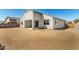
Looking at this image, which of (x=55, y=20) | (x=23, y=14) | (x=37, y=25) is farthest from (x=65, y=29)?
(x=23, y=14)

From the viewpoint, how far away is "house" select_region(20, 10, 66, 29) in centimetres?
239

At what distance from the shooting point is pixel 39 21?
2406 mm

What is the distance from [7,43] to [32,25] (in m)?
0.32

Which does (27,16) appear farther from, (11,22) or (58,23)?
(58,23)

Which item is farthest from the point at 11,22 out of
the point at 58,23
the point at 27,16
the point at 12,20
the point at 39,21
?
the point at 58,23

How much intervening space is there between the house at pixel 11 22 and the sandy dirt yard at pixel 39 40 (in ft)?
0.20

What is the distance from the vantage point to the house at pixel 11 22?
2400 mm

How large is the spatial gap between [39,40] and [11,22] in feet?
1.15

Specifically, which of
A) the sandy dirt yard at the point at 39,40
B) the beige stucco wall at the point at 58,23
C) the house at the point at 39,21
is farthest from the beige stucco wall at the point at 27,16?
the beige stucco wall at the point at 58,23

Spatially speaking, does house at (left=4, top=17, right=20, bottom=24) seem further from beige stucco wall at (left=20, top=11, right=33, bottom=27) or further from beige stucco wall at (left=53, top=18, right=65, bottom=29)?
beige stucco wall at (left=53, top=18, right=65, bottom=29)

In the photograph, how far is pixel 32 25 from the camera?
2.42 meters

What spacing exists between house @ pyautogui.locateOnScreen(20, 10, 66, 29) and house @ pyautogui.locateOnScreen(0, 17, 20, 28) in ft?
0.14
